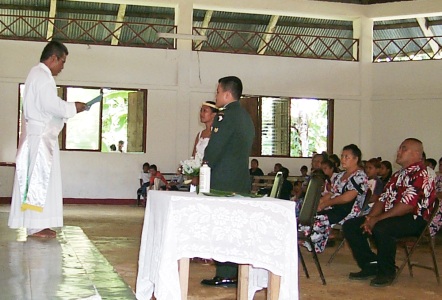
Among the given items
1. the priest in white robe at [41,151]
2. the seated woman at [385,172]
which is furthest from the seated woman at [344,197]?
the seated woman at [385,172]

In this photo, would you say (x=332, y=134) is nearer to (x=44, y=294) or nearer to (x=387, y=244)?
(x=387, y=244)

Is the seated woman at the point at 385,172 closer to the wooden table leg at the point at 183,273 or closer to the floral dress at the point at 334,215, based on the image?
the floral dress at the point at 334,215

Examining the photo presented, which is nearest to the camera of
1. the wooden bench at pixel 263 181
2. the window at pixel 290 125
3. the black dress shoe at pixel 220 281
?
the black dress shoe at pixel 220 281

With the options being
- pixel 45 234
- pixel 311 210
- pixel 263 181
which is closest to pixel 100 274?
pixel 45 234

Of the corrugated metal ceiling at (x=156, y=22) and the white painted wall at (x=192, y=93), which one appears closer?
the white painted wall at (x=192, y=93)

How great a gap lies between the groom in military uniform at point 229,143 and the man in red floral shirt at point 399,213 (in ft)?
4.44

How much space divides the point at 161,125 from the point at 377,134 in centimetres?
477

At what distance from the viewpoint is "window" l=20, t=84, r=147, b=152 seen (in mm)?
14227

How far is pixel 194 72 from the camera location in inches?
562

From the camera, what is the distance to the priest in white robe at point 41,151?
5.07 metres

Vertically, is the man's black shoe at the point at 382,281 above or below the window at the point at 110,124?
below

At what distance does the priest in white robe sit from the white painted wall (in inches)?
343

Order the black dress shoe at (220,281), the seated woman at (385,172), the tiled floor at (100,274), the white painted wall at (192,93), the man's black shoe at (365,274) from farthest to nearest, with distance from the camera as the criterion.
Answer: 1. the white painted wall at (192,93)
2. the seated woman at (385,172)
3. the man's black shoe at (365,274)
4. the black dress shoe at (220,281)
5. the tiled floor at (100,274)

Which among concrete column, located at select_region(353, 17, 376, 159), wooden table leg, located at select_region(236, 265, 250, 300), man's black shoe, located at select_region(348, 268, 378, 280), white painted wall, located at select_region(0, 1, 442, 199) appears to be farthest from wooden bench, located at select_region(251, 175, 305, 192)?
wooden table leg, located at select_region(236, 265, 250, 300)
